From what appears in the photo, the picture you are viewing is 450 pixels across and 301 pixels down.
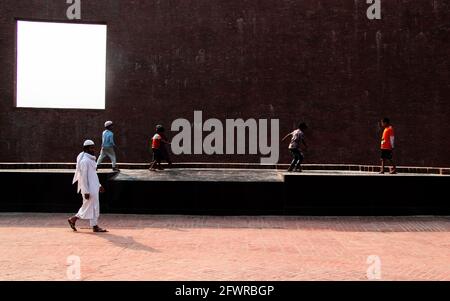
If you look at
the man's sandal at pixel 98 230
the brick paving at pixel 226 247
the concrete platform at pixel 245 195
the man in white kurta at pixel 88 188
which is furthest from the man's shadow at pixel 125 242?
the concrete platform at pixel 245 195

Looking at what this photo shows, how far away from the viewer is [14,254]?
7.46 m

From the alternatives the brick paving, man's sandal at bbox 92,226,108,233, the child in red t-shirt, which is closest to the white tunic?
man's sandal at bbox 92,226,108,233

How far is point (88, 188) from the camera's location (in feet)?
33.2

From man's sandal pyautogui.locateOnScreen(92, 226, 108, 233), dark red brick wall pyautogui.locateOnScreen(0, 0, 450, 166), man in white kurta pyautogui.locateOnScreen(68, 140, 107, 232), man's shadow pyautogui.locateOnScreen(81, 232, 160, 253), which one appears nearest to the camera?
man's shadow pyautogui.locateOnScreen(81, 232, 160, 253)

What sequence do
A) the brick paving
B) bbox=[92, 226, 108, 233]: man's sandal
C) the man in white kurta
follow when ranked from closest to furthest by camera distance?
the brick paving → bbox=[92, 226, 108, 233]: man's sandal → the man in white kurta

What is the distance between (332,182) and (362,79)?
412 inches

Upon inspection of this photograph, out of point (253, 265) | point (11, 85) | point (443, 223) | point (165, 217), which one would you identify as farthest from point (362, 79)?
point (253, 265)

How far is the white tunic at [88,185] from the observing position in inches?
393

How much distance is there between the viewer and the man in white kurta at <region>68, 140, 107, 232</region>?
9.95 meters

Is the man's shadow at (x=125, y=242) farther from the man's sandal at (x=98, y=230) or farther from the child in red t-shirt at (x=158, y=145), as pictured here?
the child in red t-shirt at (x=158, y=145)

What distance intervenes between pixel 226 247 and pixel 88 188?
3.32m

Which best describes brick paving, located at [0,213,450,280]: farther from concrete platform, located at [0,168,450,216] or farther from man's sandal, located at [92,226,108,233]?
concrete platform, located at [0,168,450,216]

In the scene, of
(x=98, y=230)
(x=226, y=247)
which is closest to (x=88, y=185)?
(x=98, y=230)

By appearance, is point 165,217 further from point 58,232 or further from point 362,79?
point 362,79
